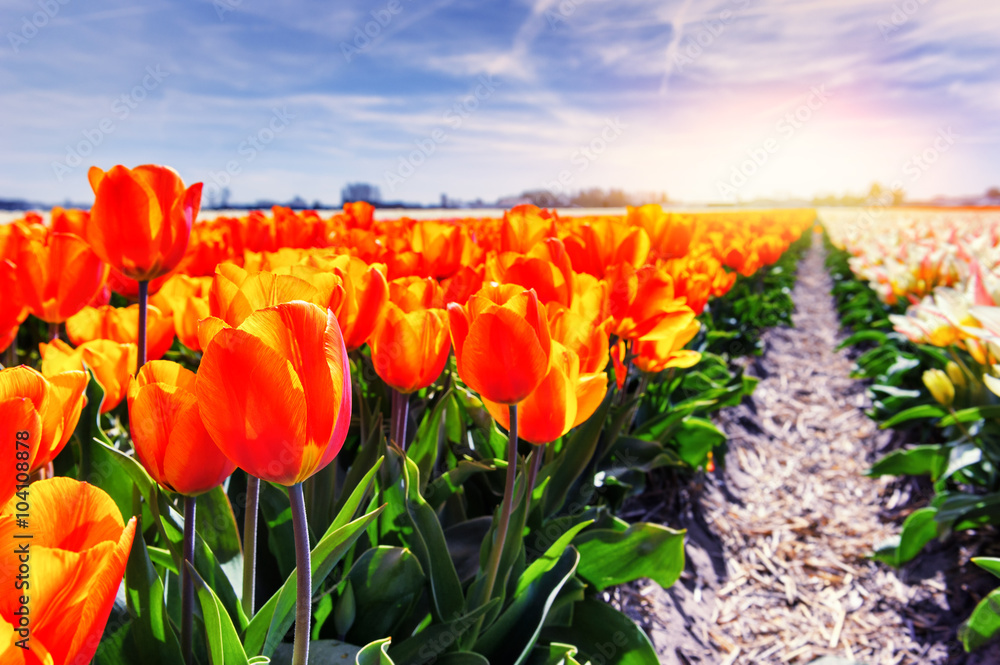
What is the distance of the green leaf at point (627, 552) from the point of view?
58.4 inches

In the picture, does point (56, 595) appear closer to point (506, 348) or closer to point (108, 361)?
point (506, 348)

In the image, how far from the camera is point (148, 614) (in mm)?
848

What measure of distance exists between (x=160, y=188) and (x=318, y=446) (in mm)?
745

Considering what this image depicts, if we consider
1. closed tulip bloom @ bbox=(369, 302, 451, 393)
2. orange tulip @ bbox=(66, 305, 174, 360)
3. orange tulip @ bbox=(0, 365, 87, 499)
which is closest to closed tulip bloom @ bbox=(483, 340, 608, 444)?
closed tulip bloom @ bbox=(369, 302, 451, 393)

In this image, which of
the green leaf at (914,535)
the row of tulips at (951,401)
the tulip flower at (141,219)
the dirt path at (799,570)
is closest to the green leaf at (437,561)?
the tulip flower at (141,219)

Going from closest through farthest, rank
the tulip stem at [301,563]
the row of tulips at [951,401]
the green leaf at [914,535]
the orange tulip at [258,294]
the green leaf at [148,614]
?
the tulip stem at [301,563]
the orange tulip at [258,294]
the green leaf at [148,614]
the row of tulips at [951,401]
the green leaf at [914,535]

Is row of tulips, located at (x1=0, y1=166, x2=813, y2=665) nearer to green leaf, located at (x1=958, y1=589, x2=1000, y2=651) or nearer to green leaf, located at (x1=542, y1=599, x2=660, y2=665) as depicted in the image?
green leaf, located at (x1=542, y1=599, x2=660, y2=665)

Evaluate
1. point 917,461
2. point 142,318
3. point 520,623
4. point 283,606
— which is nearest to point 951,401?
point 917,461

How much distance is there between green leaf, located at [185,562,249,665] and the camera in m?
0.75

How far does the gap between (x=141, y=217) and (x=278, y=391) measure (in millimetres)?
742

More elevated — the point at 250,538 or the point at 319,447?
the point at 319,447

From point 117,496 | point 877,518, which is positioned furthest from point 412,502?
point 877,518

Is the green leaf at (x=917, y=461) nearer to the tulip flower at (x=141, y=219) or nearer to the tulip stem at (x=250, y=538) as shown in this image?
the tulip stem at (x=250, y=538)

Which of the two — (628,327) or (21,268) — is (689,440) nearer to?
(628,327)
